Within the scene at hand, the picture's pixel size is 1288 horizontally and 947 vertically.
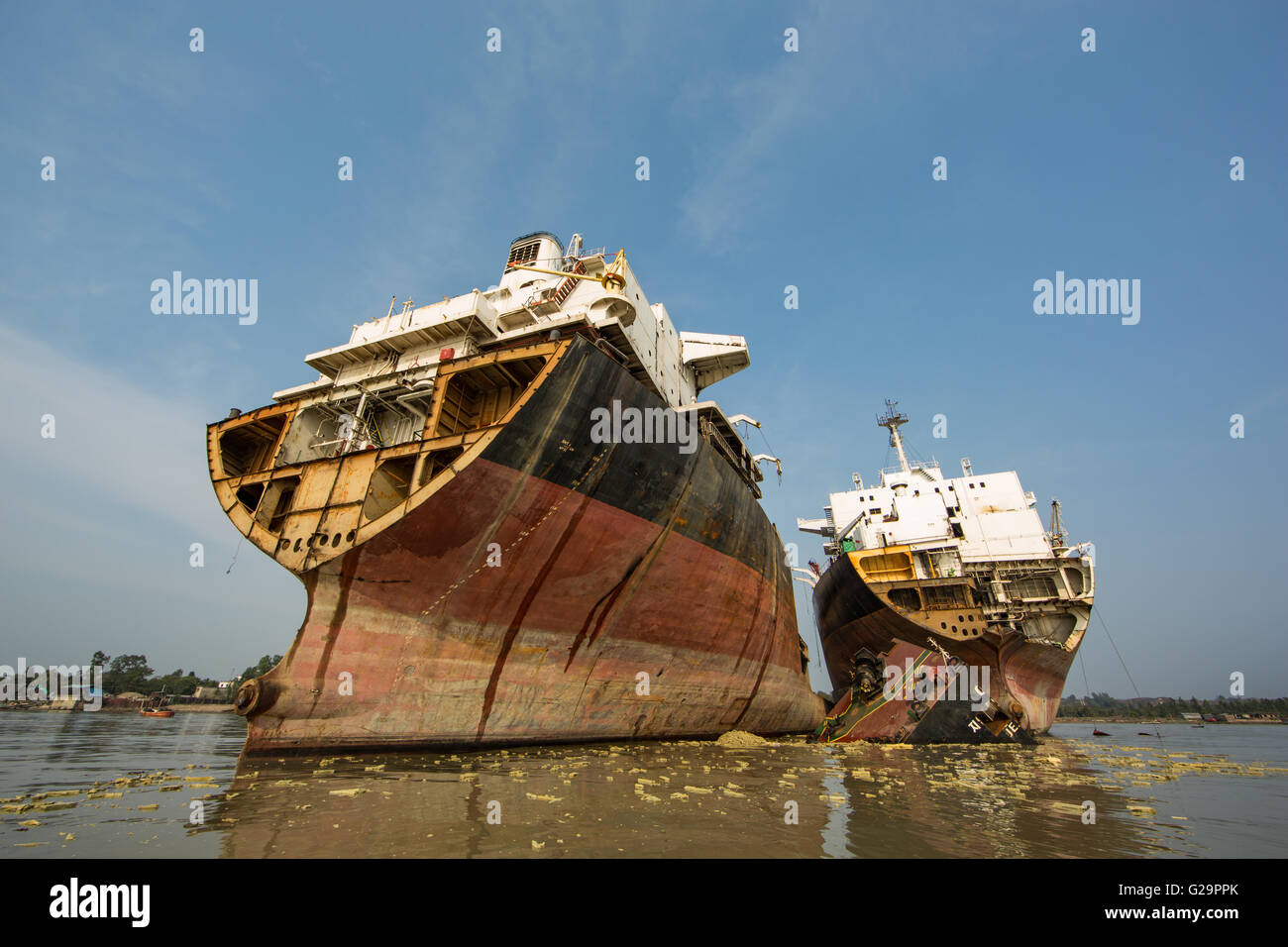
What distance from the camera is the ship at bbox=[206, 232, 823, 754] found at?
8.39 metres

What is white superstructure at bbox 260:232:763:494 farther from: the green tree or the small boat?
the green tree

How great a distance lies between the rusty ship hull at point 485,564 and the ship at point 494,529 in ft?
0.12

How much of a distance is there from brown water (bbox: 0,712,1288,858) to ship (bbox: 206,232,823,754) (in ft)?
3.17

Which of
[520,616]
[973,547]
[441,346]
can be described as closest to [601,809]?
[520,616]

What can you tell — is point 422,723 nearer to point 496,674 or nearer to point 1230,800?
point 496,674

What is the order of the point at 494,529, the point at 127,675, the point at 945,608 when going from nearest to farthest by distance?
the point at 494,529, the point at 945,608, the point at 127,675

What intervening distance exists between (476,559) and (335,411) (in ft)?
20.5

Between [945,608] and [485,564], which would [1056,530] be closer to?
[945,608]

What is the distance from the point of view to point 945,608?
2014 cm

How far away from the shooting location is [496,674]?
30.5ft

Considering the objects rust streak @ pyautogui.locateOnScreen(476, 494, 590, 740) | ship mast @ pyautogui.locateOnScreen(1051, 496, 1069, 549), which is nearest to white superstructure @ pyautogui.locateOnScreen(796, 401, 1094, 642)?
ship mast @ pyautogui.locateOnScreen(1051, 496, 1069, 549)

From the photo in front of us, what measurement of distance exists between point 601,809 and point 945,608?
19.4 meters

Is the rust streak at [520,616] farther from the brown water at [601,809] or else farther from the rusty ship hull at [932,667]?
the rusty ship hull at [932,667]
